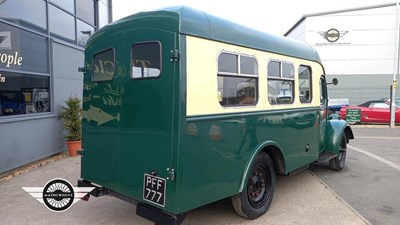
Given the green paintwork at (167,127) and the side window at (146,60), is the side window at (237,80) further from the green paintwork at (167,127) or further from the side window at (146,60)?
the side window at (146,60)

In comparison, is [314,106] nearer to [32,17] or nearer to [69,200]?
[69,200]

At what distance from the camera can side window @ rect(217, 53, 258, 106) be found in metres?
3.50

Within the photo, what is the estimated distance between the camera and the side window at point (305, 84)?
200 inches

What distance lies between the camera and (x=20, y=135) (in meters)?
6.67

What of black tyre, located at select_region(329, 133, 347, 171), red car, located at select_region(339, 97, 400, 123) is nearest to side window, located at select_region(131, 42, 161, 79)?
black tyre, located at select_region(329, 133, 347, 171)

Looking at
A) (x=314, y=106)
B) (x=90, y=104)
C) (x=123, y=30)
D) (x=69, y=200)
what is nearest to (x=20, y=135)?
(x=90, y=104)

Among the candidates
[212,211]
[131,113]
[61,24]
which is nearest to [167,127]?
[131,113]

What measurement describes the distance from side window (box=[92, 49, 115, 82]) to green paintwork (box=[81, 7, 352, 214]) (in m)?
0.07

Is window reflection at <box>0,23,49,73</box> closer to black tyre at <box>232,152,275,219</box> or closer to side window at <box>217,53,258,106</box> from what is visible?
side window at <box>217,53,258,106</box>

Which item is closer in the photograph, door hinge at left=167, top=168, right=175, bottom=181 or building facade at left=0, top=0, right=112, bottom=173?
door hinge at left=167, top=168, right=175, bottom=181

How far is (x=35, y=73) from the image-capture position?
7.30m

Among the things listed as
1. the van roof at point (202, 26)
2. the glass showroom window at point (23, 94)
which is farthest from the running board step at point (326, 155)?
the glass showroom window at point (23, 94)

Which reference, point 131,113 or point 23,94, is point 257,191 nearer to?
point 131,113

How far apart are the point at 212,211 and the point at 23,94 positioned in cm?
521
